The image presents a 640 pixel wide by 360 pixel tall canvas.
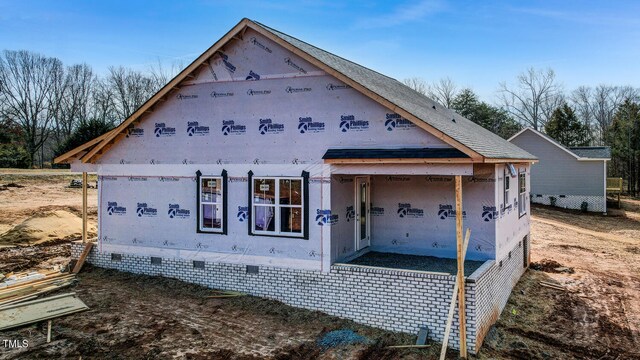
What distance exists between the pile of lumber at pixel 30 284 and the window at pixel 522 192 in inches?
530

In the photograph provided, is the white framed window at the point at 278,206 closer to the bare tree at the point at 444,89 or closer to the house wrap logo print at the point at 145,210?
the house wrap logo print at the point at 145,210

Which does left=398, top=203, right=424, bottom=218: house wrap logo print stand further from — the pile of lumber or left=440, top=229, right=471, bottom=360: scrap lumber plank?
the pile of lumber

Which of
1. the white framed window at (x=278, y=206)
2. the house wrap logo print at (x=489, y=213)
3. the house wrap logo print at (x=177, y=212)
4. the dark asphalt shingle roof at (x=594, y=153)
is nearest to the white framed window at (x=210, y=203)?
the house wrap logo print at (x=177, y=212)

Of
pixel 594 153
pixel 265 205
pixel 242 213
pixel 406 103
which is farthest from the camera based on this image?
pixel 594 153

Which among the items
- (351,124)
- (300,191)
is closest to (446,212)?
(351,124)

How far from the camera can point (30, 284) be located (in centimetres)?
1123

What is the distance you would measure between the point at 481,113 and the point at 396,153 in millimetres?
42538

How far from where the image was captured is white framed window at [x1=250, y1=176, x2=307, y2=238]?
1066cm

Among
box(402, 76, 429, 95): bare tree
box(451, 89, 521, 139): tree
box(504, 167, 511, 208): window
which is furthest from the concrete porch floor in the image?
box(402, 76, 429, 95): bare tree

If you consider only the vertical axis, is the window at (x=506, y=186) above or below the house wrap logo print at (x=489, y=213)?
above

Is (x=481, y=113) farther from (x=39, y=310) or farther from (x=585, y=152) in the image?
(x=39, y=310)

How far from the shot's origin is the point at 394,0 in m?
14.2

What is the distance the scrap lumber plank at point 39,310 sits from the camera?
9047 millimetres

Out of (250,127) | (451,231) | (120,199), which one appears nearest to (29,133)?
(120,199)
